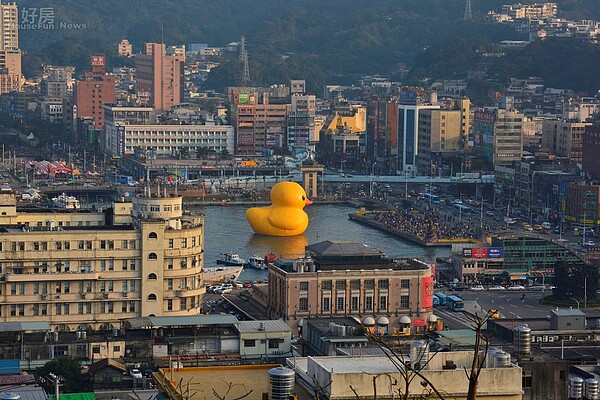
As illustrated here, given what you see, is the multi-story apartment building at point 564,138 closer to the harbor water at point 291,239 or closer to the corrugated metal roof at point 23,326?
the harbor water at point 291,239

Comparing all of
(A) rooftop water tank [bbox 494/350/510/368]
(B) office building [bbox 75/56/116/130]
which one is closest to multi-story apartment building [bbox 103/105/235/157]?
(B) office building [bbox 75/56/116/130]

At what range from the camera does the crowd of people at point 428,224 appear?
2542cm

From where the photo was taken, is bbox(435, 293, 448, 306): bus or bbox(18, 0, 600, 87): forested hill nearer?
bbox(435, 293, 448, 306): bus

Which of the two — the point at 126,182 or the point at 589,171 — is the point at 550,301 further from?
the point at 126,182

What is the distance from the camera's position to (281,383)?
5809 mm

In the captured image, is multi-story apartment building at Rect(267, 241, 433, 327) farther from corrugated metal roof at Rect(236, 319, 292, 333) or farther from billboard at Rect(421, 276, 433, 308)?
corrugated metal roof at Rect(236, 319, 292, 333)

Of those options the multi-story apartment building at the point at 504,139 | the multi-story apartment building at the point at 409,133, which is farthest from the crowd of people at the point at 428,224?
the multi-story apartment building at the point at 409,133

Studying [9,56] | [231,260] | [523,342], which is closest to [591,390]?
[523,342]

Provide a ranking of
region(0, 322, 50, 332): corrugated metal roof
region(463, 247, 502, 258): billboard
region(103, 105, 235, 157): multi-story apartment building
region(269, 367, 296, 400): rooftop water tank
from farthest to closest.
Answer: region(103, 105, 235, 157): multi-story apartment building → region(463, 247, 502, 258): billboard → region(0, 322, 50, 332): corrugated metal roof → region(269, 367, 296, 400): rooftop water tank

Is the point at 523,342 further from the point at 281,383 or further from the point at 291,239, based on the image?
the point at 291,239

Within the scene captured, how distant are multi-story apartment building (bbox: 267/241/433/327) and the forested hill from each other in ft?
154

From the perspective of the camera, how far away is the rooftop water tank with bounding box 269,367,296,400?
19.0ft

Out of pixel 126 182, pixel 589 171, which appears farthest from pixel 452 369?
pixel 126 182

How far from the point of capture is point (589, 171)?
3080 centimetres
